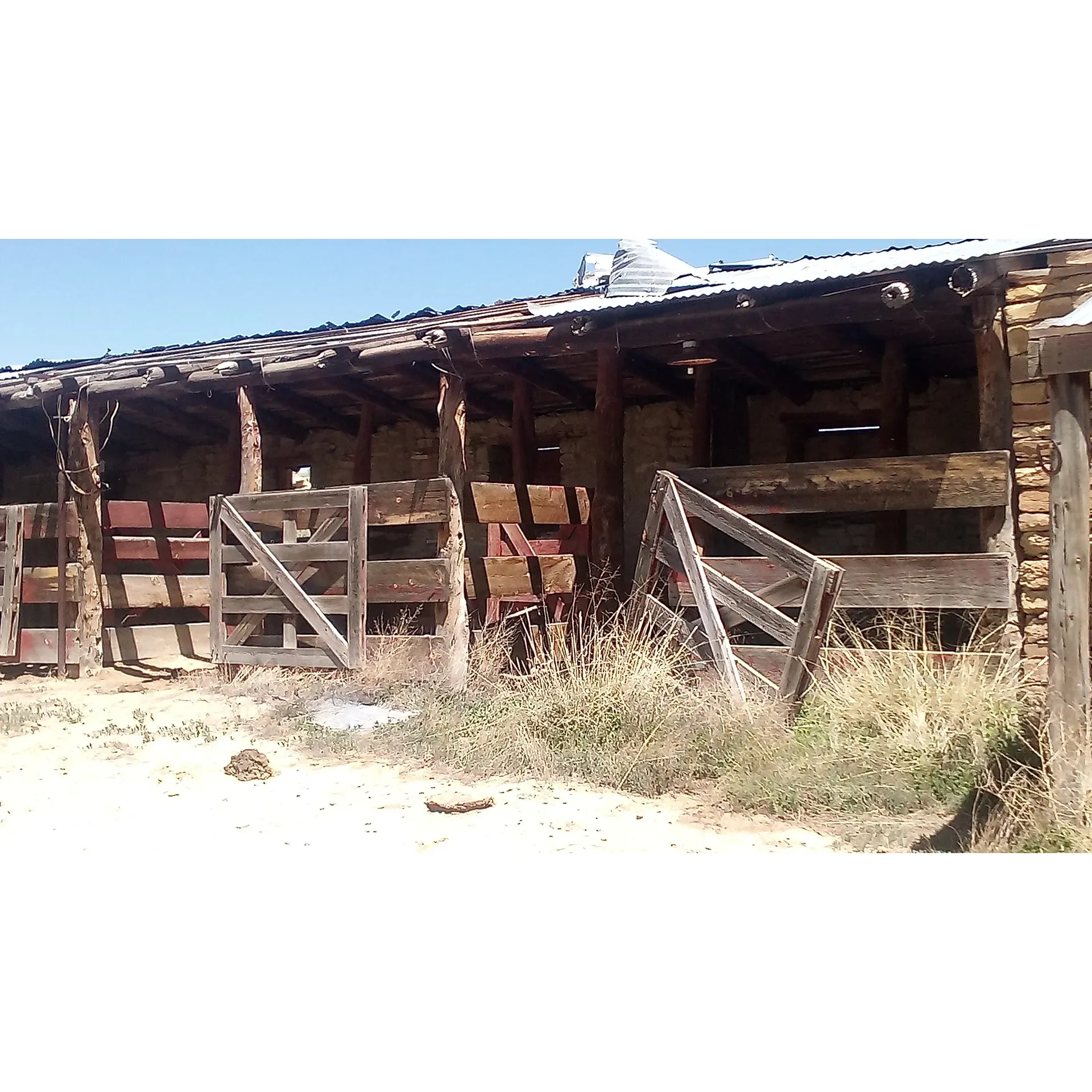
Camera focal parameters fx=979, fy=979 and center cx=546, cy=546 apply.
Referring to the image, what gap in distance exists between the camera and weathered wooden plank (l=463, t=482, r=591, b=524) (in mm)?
7770

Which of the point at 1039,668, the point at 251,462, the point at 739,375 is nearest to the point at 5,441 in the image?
the point at 251,462

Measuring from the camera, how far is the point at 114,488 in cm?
1388

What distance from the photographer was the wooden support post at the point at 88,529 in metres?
9.29

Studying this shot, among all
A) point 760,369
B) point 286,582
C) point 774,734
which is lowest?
point 774,734

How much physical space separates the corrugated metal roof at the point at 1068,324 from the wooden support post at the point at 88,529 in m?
8.32

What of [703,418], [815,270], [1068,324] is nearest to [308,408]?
[703,418]

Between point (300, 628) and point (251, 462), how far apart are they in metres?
1.68

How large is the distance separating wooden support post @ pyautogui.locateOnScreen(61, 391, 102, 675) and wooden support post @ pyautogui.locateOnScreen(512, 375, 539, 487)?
158 inches

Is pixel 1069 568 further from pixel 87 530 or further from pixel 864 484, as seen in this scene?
pixel 87 530

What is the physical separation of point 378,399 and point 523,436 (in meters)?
1.63

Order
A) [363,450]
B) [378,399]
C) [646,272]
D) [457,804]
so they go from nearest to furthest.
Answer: [457,804] < [646,272] < [378,399] < [363,450]

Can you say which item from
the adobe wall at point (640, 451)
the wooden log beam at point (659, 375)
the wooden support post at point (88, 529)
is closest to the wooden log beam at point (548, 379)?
the adobe wall at point (640, 451)

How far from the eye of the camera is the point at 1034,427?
5.95m

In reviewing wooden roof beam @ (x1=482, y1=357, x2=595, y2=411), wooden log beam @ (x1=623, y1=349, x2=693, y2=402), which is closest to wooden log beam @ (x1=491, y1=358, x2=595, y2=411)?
wooden roof beam @ (x1=482, y1=357, x2=595, y2=411)
